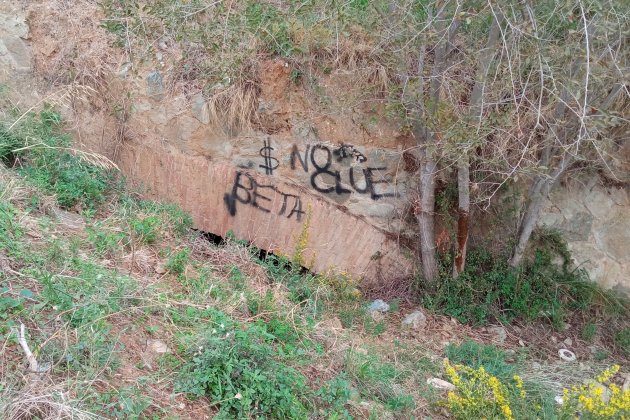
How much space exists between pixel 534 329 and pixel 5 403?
4669 mm

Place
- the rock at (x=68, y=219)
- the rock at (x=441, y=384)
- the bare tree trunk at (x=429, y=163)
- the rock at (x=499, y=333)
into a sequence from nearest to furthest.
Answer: the rock at (x=441, y=384), the rock at (x=68, y=219), the bare tree trunk at (x=429, y=163), the rock at (x=499, y=333)

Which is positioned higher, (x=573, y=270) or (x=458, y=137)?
(x=458, y=137)

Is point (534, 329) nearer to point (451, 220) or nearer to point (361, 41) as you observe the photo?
point (451, 220)

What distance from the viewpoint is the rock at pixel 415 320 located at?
5.34 m

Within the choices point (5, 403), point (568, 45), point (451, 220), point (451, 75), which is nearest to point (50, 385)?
point (5, 403)

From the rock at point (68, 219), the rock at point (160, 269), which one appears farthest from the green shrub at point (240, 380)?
the rock at point (68, 219)

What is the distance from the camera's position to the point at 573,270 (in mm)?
5977

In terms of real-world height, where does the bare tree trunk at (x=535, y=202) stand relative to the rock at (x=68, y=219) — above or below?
above

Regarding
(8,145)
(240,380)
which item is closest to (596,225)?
(240,380)

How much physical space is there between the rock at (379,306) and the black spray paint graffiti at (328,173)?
0.99 meters

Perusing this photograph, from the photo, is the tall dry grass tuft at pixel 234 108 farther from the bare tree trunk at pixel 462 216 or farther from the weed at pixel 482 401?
the weed at pixel 482 401

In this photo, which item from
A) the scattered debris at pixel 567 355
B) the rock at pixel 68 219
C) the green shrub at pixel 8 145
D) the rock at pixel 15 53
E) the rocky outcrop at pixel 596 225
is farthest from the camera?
the rocky outcrop at pixel 596 225

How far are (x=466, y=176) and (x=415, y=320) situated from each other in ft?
4.50

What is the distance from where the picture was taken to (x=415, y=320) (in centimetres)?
539
